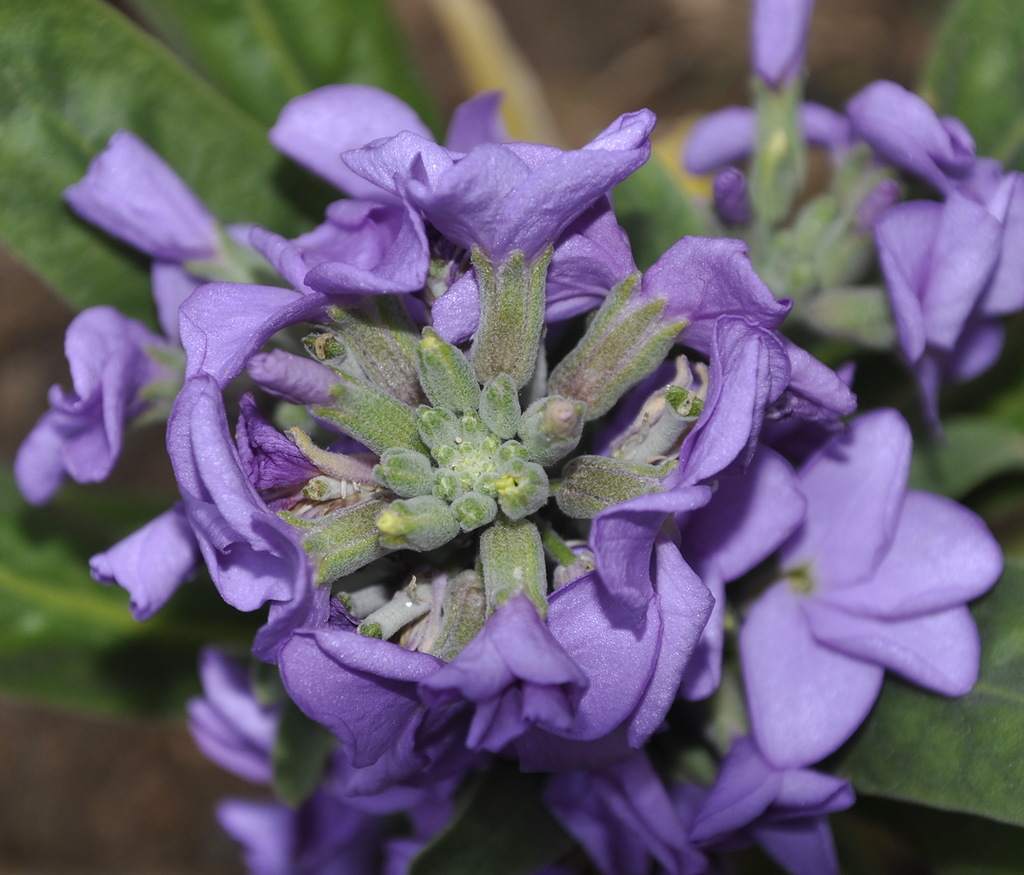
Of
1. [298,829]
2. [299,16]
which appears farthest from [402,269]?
[298,829]

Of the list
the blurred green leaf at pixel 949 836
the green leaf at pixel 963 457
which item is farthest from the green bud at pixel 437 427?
the blurred green leaf at pixel 949 836

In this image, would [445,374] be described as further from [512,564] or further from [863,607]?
[863,607]

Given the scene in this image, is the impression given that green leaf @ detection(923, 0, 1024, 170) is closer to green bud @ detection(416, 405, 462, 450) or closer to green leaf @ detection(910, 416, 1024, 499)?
green leaf @ detection(910, 416, 1024, 499)

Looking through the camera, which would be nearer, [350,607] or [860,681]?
[350,607]

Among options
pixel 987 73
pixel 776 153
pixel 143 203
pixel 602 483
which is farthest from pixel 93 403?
pixel 987 73

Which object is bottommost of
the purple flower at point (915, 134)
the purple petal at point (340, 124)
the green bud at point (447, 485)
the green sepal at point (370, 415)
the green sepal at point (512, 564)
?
the purple flower at point (915, 134)

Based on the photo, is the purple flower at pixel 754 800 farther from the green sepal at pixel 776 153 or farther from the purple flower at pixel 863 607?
the green sepal at pixel 776 153

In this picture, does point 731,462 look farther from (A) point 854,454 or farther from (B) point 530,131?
(B) point 530,131
